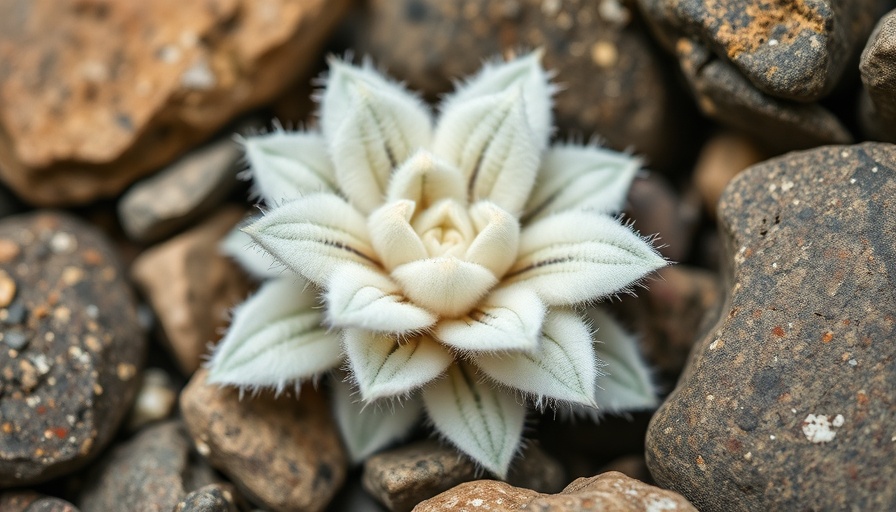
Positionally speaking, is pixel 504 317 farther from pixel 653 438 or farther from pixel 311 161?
pixel 311 161

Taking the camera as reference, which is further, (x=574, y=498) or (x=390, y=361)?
(x=390, y=361)

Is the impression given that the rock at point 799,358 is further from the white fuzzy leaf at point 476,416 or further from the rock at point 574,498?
the white fuzzy leaf at point 476,416

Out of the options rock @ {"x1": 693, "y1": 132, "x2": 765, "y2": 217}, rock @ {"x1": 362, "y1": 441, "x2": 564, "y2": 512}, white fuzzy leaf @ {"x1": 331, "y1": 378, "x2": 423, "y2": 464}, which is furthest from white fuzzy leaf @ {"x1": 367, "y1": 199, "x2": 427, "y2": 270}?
rock @ {"x1": 693, "y1": 132, "x2": 765, "y2": 217}

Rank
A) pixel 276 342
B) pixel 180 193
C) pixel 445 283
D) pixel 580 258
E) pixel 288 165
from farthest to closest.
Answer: pixel 180 193
pixel 288 165
pixel 276 342
pixel 580 258
pixel 445 283

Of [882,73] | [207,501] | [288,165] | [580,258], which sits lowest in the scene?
[207,501]

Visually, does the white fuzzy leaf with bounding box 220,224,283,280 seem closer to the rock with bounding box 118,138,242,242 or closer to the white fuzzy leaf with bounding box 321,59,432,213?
the rock with bounding box 118,138,242,242

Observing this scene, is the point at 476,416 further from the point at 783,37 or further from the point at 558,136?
the point at 783,37

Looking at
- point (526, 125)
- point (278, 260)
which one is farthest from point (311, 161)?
point (526, 125)

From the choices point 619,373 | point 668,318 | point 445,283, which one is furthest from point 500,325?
point 668,318
